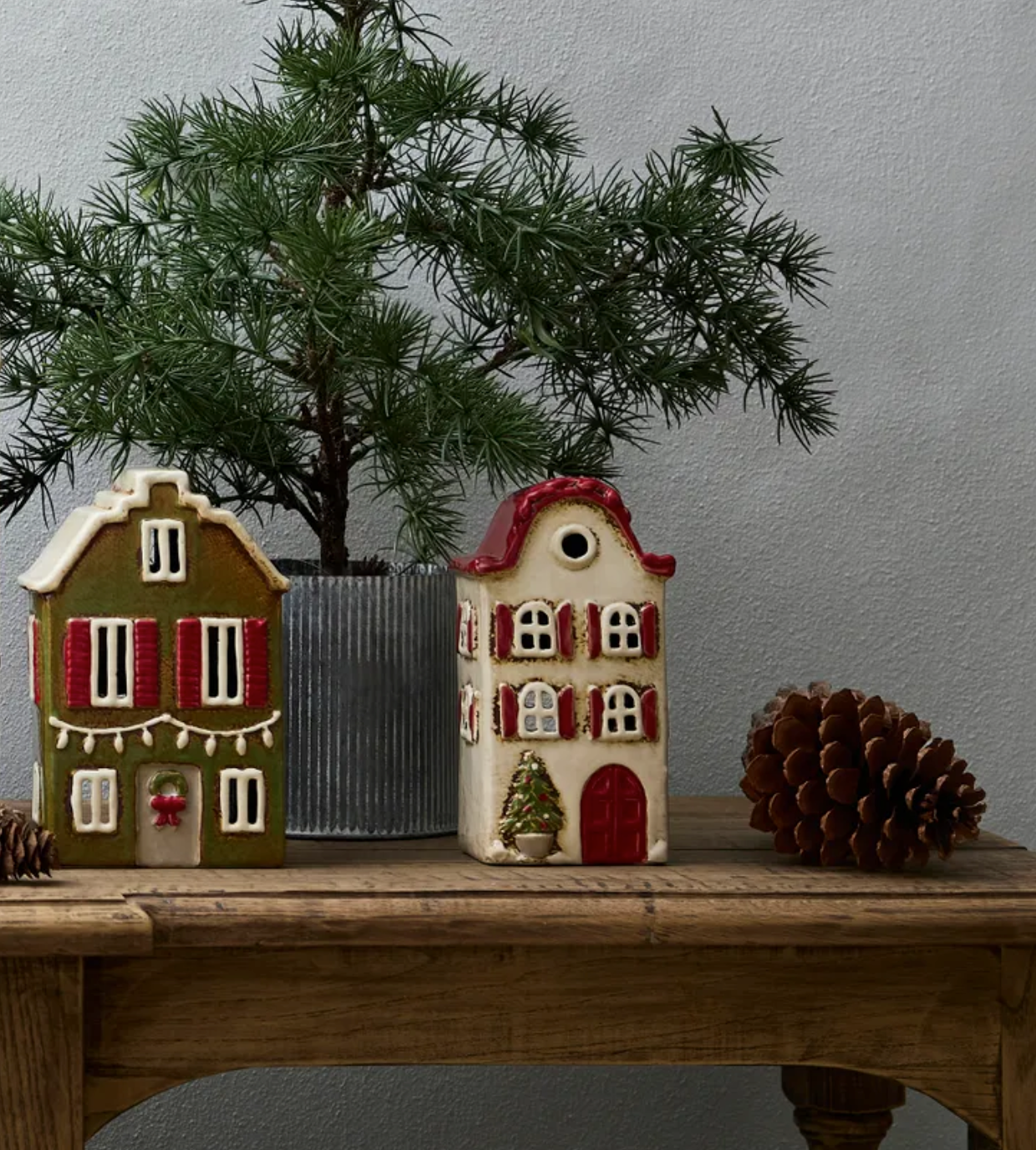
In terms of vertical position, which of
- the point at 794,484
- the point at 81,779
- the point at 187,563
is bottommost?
the point at 81,779

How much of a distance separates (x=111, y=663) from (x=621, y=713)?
268 millimetres

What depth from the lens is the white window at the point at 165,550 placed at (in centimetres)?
82

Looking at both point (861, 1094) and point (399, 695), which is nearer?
point (399, 695)

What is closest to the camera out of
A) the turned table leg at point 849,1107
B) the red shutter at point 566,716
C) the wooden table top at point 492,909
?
the wooden table top at point 492,909

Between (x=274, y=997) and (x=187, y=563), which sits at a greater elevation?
(x=187, y=563)

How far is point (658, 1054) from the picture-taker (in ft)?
2.58

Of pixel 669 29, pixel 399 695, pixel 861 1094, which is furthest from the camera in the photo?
pixel 669 29

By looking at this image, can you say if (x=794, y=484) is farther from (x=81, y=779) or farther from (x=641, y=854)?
(x=81, y=779)

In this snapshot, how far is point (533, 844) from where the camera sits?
84 centimetres

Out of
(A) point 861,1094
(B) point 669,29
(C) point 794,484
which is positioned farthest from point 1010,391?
(A) point 861,1094

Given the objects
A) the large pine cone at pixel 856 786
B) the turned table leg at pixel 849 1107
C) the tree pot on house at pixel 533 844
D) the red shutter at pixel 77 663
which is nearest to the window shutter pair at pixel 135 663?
the red shutter at pixel 77 663

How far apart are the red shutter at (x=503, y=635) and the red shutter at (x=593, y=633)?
4 centimetres

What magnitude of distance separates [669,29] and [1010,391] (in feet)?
1.31

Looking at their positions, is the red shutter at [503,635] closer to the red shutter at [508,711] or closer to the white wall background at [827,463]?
the red shutter at [508,711]
